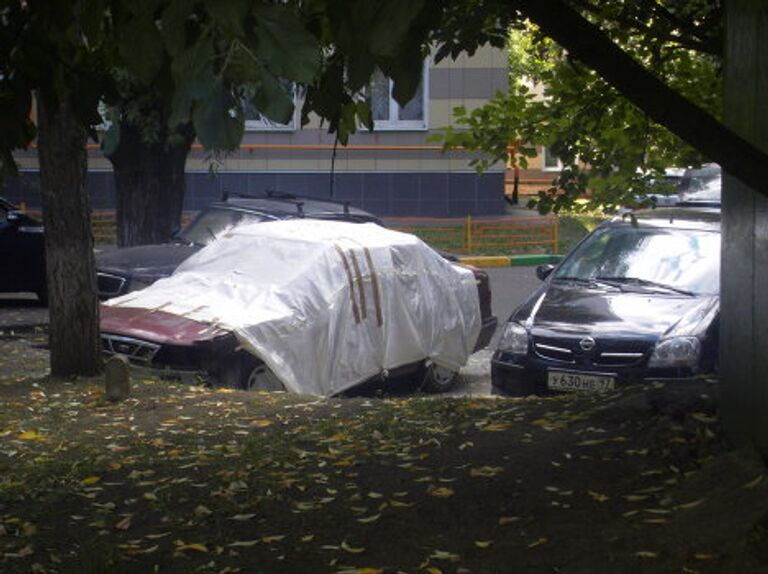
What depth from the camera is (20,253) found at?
16281mm

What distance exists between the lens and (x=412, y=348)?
36.9 ft

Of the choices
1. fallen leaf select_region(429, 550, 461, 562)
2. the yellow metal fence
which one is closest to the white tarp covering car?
fallen leaf select_region(429, 550, 461, 562)

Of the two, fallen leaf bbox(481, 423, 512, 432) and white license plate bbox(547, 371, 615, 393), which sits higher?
fallen leaf bbox(481, 423, 512, 432)

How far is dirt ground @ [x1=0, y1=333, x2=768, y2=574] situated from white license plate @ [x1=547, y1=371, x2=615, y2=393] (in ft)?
5.93

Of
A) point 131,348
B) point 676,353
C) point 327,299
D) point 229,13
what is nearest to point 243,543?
point 229,13

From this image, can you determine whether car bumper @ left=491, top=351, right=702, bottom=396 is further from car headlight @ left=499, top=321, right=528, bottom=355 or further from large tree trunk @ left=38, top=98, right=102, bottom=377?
large tree trunk @ left=38, top=98, right=102, bottom=377

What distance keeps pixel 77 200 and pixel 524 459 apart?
4530 millimetres

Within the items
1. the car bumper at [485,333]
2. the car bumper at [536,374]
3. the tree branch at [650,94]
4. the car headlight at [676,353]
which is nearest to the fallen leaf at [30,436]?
the car bumper at [536,374]

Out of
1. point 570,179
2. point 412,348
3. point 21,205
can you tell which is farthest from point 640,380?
point 21,205

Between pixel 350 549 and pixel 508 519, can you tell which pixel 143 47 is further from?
pixel 508 519

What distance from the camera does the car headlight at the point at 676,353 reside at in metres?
9.23

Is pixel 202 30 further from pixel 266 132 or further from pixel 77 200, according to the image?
pixel 266 132

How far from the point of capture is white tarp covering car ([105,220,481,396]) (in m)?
10.1

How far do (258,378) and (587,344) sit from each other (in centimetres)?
255
